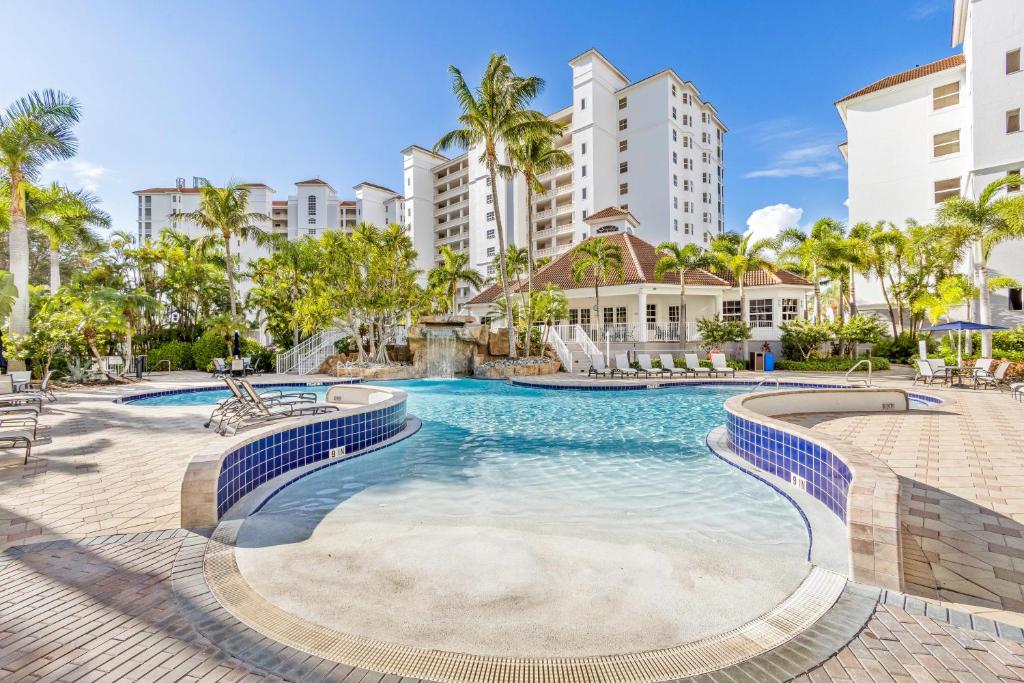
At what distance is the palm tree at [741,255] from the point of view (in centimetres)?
2292

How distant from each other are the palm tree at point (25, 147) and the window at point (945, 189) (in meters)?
41.7

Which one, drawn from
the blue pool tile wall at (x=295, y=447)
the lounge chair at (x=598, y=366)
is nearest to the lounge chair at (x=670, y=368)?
the lounge chair at (x=598, y=366)

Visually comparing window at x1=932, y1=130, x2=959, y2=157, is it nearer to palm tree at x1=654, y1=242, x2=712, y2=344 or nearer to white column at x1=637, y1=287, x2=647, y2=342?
palm tree at x1=654, y1=242, x2=712, y2=344

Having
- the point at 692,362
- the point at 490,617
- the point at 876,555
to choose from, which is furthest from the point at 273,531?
the point at 692,362

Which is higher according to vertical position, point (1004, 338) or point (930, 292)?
point (930, 292)

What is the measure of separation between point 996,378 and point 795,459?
13499 mm

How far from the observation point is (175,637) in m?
2.52

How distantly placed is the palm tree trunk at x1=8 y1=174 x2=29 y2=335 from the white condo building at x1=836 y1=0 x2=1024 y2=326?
40370 millimetres

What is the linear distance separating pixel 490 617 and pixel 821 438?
3988 mm

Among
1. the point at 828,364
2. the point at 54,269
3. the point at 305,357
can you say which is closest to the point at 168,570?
the point at 305,357

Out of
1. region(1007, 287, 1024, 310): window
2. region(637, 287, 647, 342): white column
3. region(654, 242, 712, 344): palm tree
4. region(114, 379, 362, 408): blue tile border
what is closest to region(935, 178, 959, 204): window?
region(1007, 287, 1024, 310): window

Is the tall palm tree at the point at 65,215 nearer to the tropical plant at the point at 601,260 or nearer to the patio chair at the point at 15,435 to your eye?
the patio chair at the point at 15,435

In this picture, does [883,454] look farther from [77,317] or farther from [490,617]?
[77,317]

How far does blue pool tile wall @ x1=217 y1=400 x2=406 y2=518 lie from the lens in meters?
4.69
